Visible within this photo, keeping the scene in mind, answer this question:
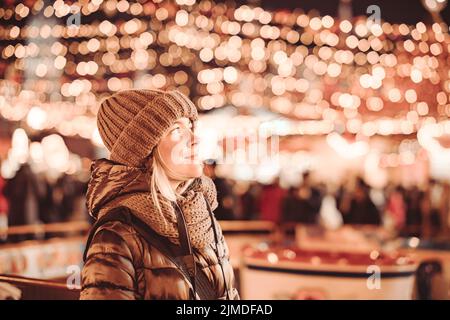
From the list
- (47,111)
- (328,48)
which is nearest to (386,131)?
(328,48)

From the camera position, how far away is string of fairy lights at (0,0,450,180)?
444 inches

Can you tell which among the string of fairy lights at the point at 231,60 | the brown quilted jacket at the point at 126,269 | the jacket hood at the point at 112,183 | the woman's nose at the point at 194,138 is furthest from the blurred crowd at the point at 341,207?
the brown quilted jacket at the point at 126,269

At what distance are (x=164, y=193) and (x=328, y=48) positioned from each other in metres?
12.0

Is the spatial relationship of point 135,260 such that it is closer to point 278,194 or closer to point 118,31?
point 118,31

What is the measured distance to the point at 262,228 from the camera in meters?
12.5

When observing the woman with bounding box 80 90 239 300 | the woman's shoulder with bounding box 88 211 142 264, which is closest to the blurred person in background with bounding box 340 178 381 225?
the woman with bounding box 80 90 239 300

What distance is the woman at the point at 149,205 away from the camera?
2.22 meters

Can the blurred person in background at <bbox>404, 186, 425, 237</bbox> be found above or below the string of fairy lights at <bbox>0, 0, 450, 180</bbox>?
below

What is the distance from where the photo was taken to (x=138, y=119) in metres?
2.44

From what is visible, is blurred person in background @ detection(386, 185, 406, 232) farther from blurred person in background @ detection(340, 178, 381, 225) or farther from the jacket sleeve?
the jacket sleeve

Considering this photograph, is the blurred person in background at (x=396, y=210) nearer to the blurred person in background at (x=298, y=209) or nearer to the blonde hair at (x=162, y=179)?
the blurred person in background at (x=298, y=209)

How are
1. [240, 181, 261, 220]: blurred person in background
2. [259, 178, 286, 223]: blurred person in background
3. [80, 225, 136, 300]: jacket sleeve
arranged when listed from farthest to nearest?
[240, 181, 261, 220]: blurred person in background
[259, 178, 286, 223]: blurred person in background
[80, 225, 136, 300]: jacket sleeve

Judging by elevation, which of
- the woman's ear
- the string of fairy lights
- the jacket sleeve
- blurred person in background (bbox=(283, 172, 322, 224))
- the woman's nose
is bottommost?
the jacket sleeve

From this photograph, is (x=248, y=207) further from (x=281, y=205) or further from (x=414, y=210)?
(x=414, y=210)
